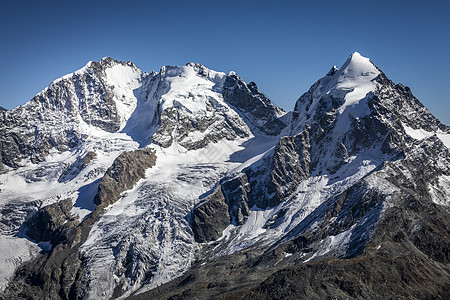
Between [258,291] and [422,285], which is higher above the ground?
[258,291]

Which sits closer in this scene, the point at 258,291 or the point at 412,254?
the point at 258,291

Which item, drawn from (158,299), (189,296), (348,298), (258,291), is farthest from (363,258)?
(158,299)

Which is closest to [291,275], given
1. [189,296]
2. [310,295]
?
[310,295]

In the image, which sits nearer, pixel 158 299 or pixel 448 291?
pixel 448 291

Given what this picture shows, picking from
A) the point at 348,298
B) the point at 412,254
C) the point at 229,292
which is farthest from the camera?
the point at 412,254

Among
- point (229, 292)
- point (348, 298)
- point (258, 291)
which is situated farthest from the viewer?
point (229, 292)

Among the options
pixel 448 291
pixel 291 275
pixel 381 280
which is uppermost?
pixel 291 275

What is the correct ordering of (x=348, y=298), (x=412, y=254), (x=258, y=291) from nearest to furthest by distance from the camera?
(x=348, y=298) < (x=258, y=291) < (x=412, y=254)

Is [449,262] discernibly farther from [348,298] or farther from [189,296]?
[189,296]

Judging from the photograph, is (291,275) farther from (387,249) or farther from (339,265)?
(387,249)
